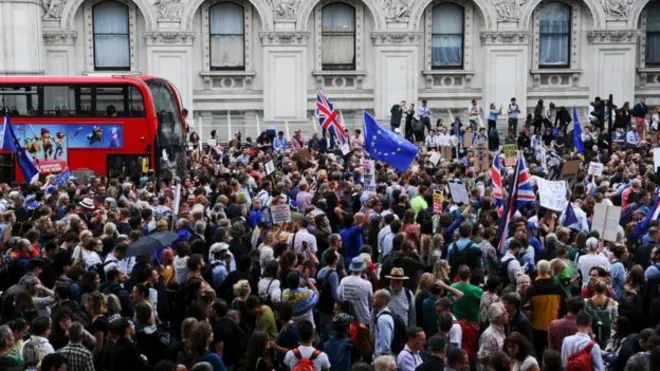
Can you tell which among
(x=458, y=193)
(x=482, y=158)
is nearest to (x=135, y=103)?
(x=482, y=158)

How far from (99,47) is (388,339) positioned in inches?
1232

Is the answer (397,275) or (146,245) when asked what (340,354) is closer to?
(397,275)

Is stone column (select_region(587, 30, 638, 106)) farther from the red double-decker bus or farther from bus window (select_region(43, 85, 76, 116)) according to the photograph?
bus window (select_region(43, 85, 76, 116))

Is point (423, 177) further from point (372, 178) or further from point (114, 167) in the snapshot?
point (114, 167)

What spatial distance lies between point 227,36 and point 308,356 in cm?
3188

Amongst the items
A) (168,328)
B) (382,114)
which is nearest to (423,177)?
(168,328)

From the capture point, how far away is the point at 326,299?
14.4 metres

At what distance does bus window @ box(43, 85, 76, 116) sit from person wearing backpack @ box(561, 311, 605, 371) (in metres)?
19.7

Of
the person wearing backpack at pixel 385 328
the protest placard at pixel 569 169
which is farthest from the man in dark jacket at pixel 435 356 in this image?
the protest placard at pixel 569 169

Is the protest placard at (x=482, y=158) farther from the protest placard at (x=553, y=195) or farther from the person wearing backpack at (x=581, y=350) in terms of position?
the person wearing backpack at (x=581, y=350)

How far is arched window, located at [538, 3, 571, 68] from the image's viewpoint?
43188mm

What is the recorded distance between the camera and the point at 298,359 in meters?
11.5

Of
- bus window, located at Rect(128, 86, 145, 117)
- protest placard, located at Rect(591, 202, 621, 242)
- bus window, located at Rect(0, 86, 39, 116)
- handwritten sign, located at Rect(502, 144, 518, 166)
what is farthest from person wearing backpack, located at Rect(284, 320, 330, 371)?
bus window, located at Rect(0, 86, 39, 116)

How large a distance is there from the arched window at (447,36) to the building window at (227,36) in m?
6.98
